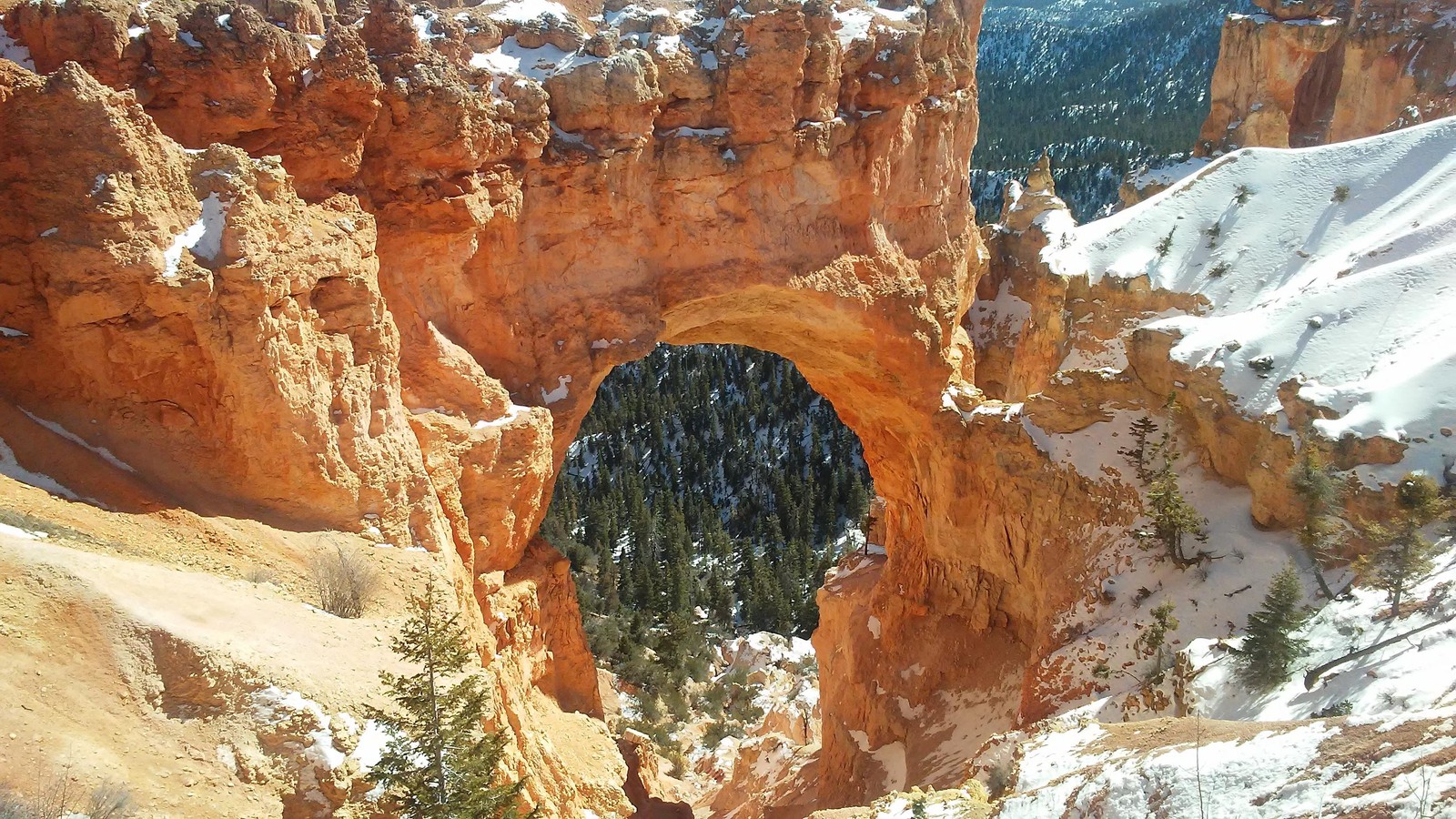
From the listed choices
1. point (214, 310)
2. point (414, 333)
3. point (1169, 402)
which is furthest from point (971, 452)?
point (214, 310)

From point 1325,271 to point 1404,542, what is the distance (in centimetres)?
929

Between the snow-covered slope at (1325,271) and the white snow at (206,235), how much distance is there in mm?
15547

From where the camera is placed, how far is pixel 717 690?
35.0 metres

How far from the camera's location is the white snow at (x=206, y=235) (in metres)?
11.6

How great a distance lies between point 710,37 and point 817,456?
38.2m

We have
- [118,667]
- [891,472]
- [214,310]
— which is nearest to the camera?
[118,667]

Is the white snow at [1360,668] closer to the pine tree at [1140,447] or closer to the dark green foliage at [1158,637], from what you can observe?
the dark green foliage at [1158,637]

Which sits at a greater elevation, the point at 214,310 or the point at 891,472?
the point at 891,472

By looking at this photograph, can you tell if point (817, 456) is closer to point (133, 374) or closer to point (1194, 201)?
point (1194, 201)

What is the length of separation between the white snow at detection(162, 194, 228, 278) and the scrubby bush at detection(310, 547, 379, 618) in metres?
3.83

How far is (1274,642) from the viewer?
38.3 feet

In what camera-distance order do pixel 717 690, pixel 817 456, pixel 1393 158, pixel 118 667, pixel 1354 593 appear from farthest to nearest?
pixel 817 456
pixel 717 690
pixel 1393 158
pixel 1354 593
pixel 118 667

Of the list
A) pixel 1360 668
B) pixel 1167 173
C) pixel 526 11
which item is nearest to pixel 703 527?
pixel 1167 173

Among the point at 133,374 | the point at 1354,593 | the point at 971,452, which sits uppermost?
the point at 971,452
